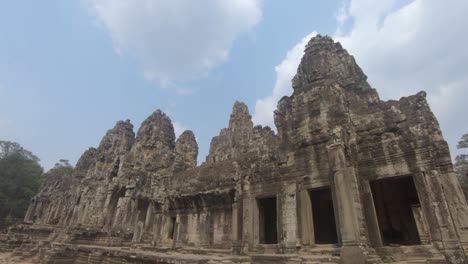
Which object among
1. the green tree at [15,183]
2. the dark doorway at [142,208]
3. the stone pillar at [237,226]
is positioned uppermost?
the green tree at [15,183]

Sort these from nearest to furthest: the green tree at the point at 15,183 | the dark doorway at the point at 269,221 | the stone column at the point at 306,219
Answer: the stone column at the point at 306,219, the dark doorway at the point at 269,221, the green tree at the point at 15,183

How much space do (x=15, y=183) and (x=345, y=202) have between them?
52.5 meters

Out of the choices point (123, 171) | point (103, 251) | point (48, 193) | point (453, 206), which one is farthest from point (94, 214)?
point (453, 206)

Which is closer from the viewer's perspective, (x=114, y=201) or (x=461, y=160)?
(x=114, y=201)

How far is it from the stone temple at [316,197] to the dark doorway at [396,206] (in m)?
0.05

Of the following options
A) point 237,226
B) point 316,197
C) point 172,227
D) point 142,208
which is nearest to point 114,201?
point 142,208

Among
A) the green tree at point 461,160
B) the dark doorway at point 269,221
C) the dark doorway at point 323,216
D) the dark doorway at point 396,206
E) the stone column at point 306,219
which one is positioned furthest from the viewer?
the green tree at point 461,160

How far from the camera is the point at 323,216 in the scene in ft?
42.5

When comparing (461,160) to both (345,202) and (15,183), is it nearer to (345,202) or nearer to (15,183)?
(345,202)

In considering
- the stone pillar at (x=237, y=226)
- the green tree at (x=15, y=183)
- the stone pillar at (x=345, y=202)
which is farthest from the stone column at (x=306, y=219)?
→ the green tree at (x=15, y=183)

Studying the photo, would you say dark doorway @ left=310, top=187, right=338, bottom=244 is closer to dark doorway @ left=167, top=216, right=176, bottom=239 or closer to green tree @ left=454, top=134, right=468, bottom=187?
dark doorway @ left=167, top=216, right=176, bottom=239

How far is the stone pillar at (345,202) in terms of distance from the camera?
732 cm

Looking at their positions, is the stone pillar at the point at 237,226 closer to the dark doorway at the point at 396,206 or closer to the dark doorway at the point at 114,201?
the dark doorway at the point at 396,206

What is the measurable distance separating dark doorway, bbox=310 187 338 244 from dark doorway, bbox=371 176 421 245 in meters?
2.12
